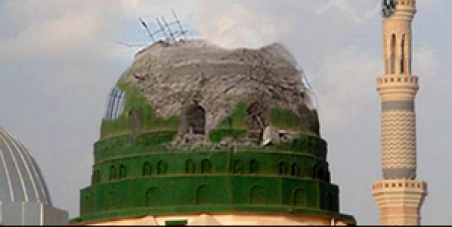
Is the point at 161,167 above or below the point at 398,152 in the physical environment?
below

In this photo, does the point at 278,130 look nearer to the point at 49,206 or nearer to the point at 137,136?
the point at 137,136

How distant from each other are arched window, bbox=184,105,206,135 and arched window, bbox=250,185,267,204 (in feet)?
9.84

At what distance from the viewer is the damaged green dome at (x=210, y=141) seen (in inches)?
2211

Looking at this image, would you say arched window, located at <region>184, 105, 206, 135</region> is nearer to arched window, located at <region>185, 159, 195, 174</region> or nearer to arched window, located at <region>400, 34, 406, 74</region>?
arched window, located at <region>185, 159, 195, 174</region>

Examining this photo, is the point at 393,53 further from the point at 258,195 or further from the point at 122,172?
the point at 258,195

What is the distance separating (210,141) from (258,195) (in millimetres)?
2621

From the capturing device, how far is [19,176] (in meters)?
74.2

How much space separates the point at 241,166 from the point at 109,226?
195 inches

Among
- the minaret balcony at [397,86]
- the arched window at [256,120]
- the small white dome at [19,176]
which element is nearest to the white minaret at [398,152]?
the minaret balcony at [397,86]

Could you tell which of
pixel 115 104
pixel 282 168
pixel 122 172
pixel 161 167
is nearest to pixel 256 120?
pixel 282 168

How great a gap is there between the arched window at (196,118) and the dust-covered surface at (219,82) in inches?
5.7

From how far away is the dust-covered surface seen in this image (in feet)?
189

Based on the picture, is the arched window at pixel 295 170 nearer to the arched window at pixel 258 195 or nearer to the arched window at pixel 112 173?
the arched window at pixel 258 195

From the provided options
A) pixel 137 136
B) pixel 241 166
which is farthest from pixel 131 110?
pixel 241 166
